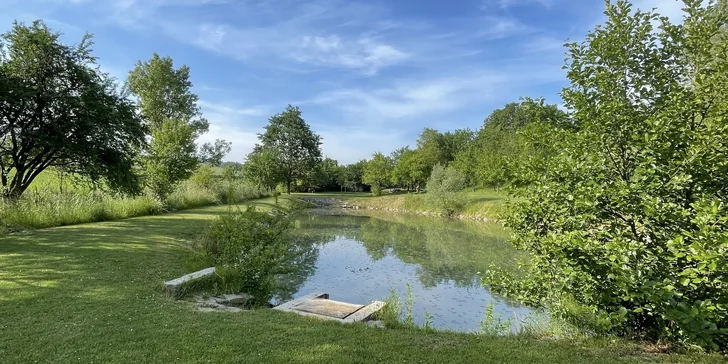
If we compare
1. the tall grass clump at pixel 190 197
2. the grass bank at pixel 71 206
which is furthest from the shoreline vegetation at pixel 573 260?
the tall grass clump at pixel 190 197

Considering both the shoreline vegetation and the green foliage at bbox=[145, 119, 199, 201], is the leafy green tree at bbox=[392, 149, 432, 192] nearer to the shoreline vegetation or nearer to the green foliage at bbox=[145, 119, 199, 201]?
the green foliage at bbox=[145, 119, 199, 201]

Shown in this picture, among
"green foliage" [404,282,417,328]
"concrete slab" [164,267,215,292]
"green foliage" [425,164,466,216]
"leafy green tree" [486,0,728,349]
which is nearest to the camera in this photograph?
"leafy green tree" [486,0,728,349]

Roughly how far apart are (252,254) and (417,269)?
18.4 feet

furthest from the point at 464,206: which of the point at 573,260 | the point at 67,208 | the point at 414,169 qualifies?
the point at 573,260

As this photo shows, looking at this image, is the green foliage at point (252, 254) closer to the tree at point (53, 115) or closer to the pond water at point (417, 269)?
the pond water at point (417, 269)

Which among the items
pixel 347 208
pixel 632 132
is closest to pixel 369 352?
pixel 632 132

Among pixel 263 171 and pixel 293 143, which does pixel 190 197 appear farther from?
pixel 293 143

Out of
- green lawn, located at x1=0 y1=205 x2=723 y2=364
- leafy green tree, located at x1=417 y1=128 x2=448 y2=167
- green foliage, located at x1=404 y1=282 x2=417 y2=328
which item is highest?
leafy green tree, located at x1=417 y1=128 x2=448 y2=167

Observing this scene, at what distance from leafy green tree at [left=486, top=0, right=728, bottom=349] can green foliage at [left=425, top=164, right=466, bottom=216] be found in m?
24.5

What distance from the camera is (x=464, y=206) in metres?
28.6

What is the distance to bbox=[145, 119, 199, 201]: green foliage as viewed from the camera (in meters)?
16.3

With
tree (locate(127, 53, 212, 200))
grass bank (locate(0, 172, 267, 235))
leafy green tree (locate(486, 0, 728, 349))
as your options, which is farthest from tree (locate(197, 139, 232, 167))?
leafy green tree (locate(486, 0, 728, 349))

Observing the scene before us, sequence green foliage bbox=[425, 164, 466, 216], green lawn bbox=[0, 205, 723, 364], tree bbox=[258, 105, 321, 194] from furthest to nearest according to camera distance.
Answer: tree bbox=[258, 105, 321, 194]
green foliage bbox=[425, 164, 466, 216]
green lawn bbox=[0, 205, 723, 364]

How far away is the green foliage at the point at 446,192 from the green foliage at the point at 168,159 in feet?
58.4
